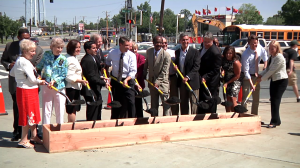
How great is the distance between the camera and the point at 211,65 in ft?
22.0

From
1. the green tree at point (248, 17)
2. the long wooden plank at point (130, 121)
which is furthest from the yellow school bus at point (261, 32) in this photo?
the green tree at point (248, 17)

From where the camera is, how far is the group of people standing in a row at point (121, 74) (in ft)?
17.5

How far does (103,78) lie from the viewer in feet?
20.4

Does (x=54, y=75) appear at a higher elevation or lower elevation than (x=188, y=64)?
lower

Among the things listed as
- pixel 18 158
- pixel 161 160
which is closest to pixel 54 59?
pixel 18 158

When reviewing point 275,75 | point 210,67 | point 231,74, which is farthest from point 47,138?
point 275,75

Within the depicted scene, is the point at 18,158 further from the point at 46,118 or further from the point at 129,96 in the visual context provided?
the point at 129,96

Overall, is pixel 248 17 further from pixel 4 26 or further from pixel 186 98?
pixel 186 98

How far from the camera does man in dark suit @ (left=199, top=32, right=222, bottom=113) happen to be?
6.64 meters

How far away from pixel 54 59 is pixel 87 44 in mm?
786

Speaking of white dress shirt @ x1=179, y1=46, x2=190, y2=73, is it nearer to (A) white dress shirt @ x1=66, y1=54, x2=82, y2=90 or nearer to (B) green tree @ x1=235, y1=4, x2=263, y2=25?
(A) white dress shirt @ x1=66, y1=54, x2=82, y2=90

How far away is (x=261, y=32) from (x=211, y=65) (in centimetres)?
2437

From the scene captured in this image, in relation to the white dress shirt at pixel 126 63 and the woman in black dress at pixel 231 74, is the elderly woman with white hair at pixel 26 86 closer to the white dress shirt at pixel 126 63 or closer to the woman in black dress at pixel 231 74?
the white dress shirt at pixel 126 63

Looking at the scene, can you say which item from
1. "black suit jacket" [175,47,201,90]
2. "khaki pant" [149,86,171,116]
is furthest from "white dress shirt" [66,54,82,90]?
"black suit jacket" [175,47,201,90]
